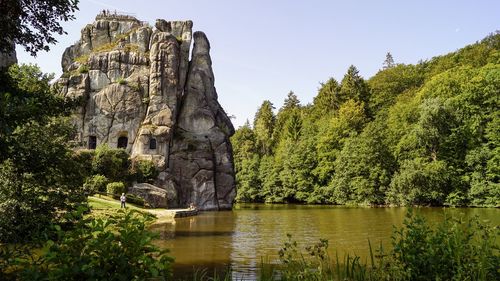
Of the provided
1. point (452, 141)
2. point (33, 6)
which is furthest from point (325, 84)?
point (33, 6)

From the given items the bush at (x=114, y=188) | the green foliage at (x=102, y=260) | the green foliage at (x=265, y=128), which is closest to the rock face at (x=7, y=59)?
the green foliage at (x=102, y=260)

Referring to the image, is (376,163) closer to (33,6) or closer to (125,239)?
(33,6)

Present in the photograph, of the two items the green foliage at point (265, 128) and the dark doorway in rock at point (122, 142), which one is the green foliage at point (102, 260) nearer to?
the dark doorway in rock at point (122, 142)

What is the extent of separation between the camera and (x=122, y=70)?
179ft

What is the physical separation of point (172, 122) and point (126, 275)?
49399 millimetres

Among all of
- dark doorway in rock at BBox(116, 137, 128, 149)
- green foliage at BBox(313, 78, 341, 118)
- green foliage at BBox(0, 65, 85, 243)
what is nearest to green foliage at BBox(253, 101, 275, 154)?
green foliage at BBox(313, 78, 341, 118)

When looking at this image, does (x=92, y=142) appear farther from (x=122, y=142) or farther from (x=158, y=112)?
(x=158, y=112)

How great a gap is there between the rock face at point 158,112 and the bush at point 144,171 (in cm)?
126

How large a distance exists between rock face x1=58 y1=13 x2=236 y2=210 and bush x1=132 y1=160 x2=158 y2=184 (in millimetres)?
1263

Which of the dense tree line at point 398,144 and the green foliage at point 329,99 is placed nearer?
the dense tree line at point 398,144

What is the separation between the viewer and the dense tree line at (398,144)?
52.9 metres

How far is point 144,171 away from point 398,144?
1382 inches

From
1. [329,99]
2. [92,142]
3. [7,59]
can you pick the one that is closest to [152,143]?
[92,142]

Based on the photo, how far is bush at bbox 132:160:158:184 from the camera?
154ft
